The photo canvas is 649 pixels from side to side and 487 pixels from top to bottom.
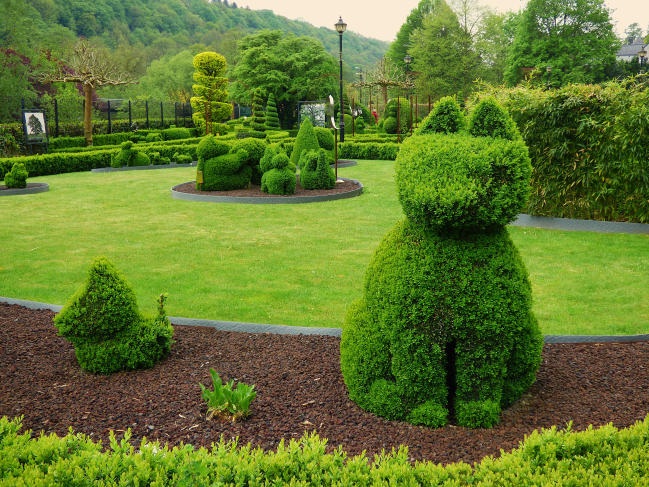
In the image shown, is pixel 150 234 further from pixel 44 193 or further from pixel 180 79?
pixel 180 79

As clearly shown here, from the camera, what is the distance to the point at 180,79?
8281 cm

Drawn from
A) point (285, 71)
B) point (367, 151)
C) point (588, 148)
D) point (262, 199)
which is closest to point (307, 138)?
point (262, 199)

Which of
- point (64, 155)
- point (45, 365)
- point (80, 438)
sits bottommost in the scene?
point (45, 365)

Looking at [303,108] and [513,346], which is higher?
[303,108]

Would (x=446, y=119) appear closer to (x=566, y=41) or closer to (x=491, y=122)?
(x=491, y=122)

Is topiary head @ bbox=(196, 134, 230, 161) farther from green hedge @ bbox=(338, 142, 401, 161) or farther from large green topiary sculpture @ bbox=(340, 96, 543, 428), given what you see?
large green topiary sculpture @ bbox=(340, 96, 543, 428)

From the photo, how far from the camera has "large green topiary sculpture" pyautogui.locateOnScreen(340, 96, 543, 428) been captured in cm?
340

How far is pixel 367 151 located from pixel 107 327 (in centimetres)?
2457

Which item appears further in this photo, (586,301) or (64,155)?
(64,155)

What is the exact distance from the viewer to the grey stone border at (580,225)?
10.7 meters

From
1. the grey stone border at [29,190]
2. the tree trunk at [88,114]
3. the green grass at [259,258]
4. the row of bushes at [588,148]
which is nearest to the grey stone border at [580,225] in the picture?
the row of bushes at [588,148]

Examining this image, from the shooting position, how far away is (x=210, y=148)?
15844 mm

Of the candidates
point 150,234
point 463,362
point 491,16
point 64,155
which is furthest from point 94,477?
point 491,16

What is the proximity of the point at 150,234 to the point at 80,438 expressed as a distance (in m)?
8.59
